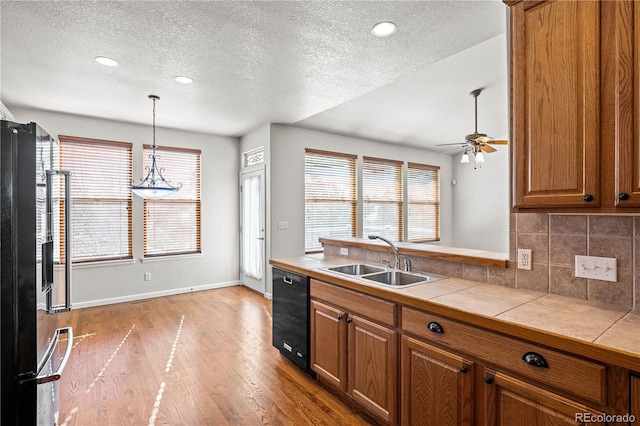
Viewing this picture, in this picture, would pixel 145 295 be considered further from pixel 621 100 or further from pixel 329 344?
pixel 621 100

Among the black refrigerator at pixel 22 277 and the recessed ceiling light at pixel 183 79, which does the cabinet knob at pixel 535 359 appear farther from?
the recessed ceiling light at pixel 183 79

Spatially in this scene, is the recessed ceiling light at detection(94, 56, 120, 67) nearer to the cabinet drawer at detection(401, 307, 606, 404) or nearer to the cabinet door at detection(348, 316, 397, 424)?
the cabinet door at detection(348, 316, 397, 424)

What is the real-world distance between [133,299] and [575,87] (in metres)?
5.57

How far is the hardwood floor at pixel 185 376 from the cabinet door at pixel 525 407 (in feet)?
3.19

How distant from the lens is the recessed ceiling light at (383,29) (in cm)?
240

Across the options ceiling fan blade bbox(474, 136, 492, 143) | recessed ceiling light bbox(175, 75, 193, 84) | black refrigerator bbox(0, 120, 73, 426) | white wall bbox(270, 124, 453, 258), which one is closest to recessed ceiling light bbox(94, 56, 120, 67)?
recessed ceiling light bbox(175, 75, 193, 84)

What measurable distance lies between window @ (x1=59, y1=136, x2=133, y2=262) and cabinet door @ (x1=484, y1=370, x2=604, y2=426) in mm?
5030

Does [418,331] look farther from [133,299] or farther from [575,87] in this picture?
[133,299]

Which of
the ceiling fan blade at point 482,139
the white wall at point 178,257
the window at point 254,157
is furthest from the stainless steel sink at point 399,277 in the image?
the white wall at point 178,257

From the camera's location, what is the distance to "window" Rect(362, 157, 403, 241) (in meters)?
6.38

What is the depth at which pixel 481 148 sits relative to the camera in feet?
15.3

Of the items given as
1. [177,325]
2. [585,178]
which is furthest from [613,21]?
[177,325]

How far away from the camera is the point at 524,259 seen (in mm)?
1860

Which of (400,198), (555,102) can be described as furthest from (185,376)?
(400,198)
